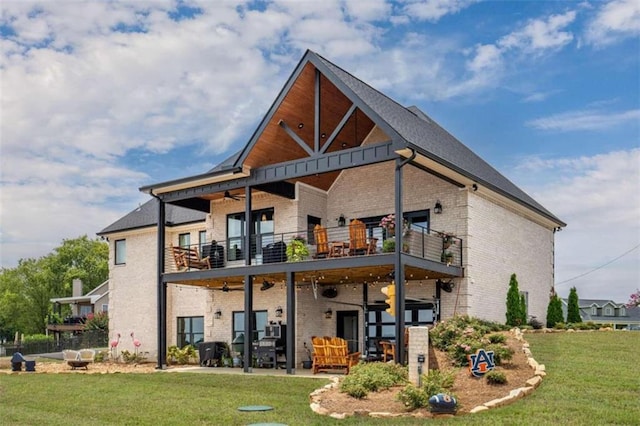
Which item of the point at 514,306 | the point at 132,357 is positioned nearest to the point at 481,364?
the point at 514,306

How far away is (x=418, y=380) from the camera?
46.8 feet

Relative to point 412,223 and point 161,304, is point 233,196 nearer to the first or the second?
point 161,304

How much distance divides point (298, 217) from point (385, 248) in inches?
198

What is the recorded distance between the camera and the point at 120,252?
3098cm

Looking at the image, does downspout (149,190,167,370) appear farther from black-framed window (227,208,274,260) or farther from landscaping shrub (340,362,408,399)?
landscaping shrub (340,362,408,399)

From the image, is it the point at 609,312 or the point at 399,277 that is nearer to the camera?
the point at 399,277

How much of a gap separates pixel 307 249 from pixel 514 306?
7.14m

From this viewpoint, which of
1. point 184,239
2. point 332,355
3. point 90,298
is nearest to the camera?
point 332,355

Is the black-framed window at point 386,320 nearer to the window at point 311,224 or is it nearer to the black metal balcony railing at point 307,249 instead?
the black metal balcony railing at point 307,249

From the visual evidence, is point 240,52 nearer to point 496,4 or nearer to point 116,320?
point 496,4

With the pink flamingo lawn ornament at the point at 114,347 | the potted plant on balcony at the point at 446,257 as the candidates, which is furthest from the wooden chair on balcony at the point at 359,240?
the pink flamingo lawn ornament at the point at 114,347

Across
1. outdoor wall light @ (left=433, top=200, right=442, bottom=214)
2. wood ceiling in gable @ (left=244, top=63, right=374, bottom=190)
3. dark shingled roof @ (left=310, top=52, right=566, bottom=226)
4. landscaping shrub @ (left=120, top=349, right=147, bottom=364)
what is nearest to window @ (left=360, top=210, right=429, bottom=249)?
outdoor wall light @ (left=433, top=200, right=442, bottom=214)

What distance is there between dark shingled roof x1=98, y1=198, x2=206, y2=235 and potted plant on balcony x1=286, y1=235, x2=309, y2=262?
790 cm

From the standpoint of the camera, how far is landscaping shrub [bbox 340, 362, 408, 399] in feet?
45.3
